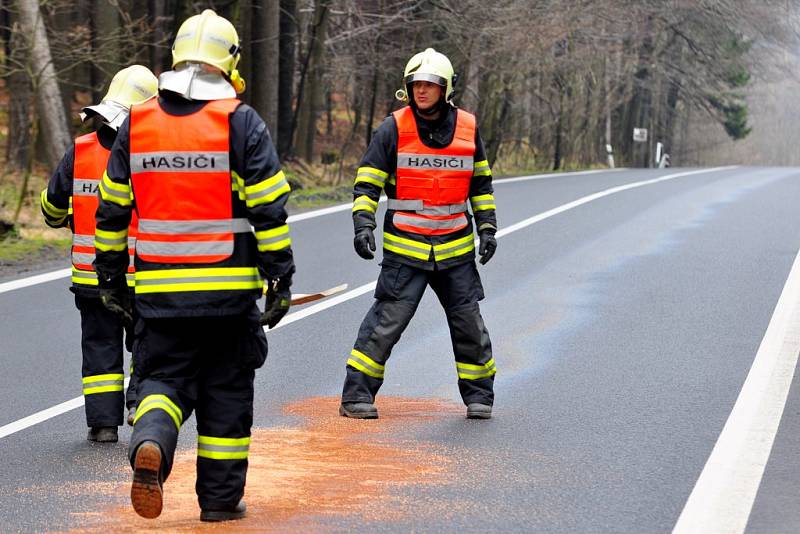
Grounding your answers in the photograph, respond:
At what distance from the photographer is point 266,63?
24.0m

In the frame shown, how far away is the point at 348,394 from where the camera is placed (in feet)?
24.9

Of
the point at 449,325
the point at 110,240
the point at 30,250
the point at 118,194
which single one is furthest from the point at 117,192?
the point at 30,250

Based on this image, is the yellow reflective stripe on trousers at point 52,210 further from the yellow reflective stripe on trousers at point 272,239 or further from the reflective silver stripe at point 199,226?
the yellow reflective stripe on trousers at point 272,239

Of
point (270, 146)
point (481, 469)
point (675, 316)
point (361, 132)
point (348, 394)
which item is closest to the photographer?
point (270, 146)

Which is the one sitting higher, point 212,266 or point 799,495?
point 212,266

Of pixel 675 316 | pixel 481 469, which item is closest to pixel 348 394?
pixel 481 469

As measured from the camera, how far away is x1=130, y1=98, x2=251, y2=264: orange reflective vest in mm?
5203

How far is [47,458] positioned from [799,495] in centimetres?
333

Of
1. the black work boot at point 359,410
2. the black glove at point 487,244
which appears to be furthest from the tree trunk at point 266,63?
the black work boot at point 359,410

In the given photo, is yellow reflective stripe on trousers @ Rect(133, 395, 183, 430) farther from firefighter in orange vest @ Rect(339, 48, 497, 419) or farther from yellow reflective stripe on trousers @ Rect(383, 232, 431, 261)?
yellow reflective stripe on trousers @ Rect(383, 232, 431, 261)

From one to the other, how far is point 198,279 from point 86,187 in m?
1.99

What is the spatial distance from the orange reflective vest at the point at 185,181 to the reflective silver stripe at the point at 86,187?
178 centimetres

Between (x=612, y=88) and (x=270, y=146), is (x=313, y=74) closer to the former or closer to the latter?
(x=612, y=88)

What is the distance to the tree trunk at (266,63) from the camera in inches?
939
